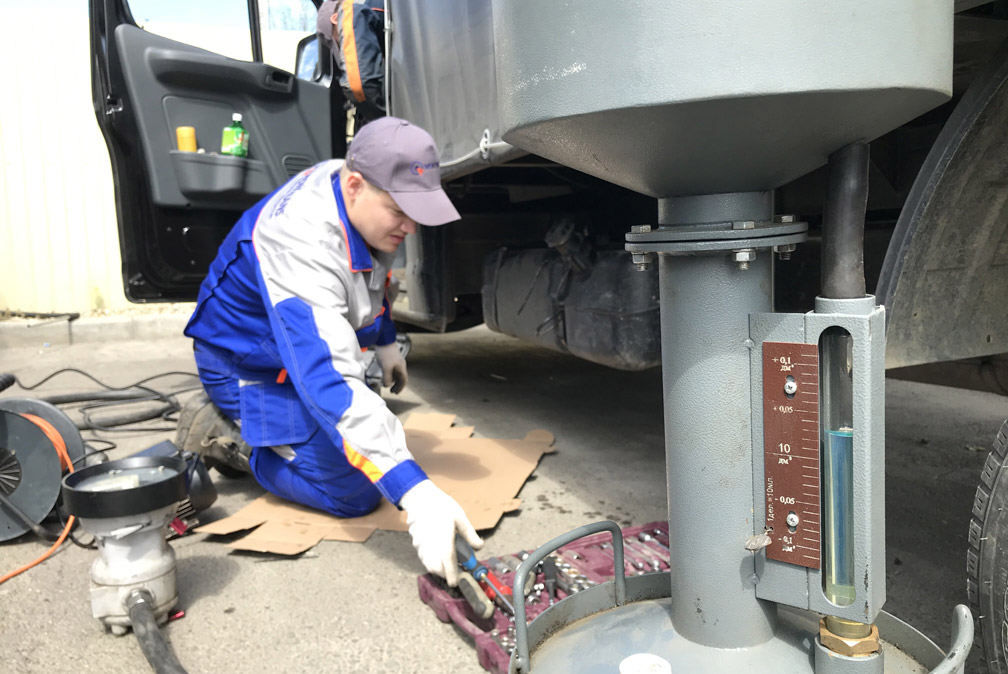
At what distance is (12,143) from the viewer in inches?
217

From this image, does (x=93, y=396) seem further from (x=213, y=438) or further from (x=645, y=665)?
(x=645, y=665)

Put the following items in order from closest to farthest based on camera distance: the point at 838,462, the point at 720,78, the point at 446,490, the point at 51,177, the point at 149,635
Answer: the point at 720,78 < the point at 838,462 < the point at 149,635 < the point at 446,490 < the point at 51,177

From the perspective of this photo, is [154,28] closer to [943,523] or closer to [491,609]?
[491,609]

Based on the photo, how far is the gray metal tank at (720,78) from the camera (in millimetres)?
687

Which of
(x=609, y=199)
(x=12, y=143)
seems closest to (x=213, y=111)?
(x=609, y=199)

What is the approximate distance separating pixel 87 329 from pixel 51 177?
4.00ft

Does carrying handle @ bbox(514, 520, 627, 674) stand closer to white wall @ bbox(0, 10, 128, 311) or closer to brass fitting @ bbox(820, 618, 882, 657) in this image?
brass fitting @ bbox(820, 618, 882, 657)

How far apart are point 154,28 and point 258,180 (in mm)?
701

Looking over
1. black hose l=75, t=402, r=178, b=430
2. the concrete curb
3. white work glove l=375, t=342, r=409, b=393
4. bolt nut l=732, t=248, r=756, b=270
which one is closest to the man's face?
white work glove l=375, t=342, r=409, b=393

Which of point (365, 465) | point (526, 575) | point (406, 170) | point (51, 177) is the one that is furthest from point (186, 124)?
point (51, 177)

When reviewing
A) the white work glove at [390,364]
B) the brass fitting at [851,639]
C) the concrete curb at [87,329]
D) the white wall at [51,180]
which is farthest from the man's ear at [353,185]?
the white wall at [51,180]

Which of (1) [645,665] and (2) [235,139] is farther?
(2) [235,139]

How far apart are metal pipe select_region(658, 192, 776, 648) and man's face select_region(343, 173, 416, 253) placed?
3.33 ft

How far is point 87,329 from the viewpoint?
5.36 m
